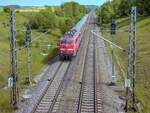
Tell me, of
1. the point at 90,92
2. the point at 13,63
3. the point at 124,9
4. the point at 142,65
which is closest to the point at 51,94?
the point at 90,92

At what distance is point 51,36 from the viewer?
79.8m

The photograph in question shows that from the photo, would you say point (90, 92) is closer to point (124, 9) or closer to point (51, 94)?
point (51, 94)

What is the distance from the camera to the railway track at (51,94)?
28.9 meters

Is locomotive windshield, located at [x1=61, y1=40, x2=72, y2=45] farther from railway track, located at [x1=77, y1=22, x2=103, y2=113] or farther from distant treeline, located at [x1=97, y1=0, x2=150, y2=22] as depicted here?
distant treeline, located at [x1=97, y1=0, x2=150, y2=22]

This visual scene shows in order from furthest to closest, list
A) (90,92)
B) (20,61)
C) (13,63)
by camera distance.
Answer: (20,61)
(90,92)
(13,63)

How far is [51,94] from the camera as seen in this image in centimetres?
3344

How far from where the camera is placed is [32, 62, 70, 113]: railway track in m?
28.9

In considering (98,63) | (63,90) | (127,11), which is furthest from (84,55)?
(127,11)

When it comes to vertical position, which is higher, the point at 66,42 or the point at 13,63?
the point at 66,42

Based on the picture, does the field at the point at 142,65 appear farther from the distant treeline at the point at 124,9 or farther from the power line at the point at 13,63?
the distant treeline at the point at 124,9

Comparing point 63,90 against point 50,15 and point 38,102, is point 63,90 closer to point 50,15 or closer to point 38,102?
point 38,102

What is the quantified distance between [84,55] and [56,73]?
15.0 metres


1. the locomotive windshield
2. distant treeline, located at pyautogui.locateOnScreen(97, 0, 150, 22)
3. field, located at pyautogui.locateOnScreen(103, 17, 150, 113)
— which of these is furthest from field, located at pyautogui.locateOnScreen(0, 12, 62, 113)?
distant treeline, located at pyautogui.locateOnScreen(97, 0, 150, 22)

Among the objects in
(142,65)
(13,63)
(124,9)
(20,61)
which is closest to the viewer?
(13,63)
